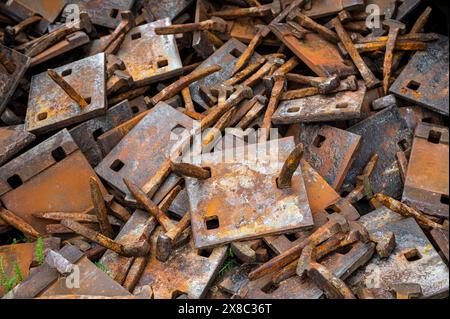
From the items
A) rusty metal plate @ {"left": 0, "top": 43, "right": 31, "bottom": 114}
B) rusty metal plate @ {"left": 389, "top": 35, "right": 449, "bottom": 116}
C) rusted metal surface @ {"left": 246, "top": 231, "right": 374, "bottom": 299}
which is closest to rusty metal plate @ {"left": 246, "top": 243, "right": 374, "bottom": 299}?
rusted metal surface @ {"left": 246, "top": 231, "right": 374, "bottom": 299}

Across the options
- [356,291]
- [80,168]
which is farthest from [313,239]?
[80,168]

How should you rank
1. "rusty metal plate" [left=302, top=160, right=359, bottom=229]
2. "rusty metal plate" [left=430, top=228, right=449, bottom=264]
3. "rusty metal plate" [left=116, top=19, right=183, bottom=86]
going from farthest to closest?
"rusty metal plate" [left=116, top=19, right=183, bottom=86], "rusty metal plate" [left=302, top=160, right=359, bottom=229], "rusty metal plate" [left=430, top=228, right=449, bottom=264]

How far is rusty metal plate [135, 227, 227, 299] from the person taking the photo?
3.95 metres

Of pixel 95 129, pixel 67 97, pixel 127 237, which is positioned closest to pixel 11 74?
pixel 67 97

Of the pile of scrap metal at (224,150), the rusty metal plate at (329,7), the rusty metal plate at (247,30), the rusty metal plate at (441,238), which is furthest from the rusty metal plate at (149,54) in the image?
the rusty metal plate at (441,238)

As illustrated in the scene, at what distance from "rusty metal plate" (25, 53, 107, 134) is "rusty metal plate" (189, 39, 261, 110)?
3.01ft

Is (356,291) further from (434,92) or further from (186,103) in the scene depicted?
(186,103)

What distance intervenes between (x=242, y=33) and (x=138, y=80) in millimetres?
1336

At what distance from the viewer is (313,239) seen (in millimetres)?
3963

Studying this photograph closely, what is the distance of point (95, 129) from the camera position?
17.1 ft

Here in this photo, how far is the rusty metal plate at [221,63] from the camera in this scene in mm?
5559

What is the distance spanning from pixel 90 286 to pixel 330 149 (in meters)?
2.24

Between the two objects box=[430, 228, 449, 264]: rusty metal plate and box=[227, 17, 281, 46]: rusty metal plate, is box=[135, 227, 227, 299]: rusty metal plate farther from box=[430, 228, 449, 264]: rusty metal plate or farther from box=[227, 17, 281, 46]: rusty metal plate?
box=[227, 17, 281, 46]: rusty metal plate

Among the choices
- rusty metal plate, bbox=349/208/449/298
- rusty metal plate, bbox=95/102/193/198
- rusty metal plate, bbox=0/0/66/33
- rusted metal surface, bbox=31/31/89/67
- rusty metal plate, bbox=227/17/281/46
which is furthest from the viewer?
rusty metal plate, bbox=0/0/66/33
